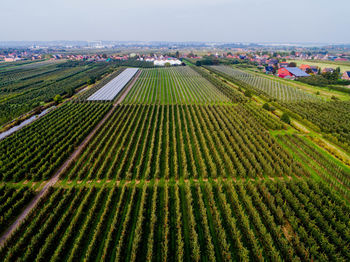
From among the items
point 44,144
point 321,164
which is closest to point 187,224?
point 321,164

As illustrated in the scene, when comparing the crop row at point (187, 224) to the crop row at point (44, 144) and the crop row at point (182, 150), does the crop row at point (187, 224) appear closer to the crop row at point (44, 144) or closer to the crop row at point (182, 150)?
the crop row at point (182, 150)

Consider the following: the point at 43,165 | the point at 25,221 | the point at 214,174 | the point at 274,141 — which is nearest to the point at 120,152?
the point at 43,165

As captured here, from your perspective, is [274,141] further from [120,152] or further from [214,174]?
[120,152]

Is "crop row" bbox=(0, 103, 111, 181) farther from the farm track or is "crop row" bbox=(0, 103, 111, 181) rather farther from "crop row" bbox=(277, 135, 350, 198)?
"crop row" bbox=(277, 135, 350, 198)

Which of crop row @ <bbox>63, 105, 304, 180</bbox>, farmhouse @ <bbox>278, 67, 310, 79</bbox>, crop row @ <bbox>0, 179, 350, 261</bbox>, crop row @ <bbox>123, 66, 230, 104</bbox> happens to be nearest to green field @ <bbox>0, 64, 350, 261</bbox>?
crop row @ <bbox>0, 179, 350, 261</bbox>

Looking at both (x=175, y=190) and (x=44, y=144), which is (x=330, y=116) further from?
(x=44, y=144)
